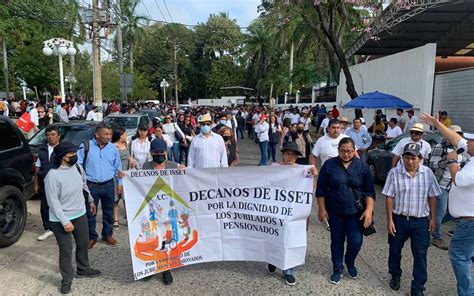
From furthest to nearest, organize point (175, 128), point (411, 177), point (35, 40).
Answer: point (35, 40), point (175, 128), point (411, 177)

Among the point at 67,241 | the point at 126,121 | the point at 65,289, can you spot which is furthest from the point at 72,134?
the point at 65,289

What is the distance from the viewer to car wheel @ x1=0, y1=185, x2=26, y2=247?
222 inches

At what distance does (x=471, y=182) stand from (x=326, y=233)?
295 centimetres

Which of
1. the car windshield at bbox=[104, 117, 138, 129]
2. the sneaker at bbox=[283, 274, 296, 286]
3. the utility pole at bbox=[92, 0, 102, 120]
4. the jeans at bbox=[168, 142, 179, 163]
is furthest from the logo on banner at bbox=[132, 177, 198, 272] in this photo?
the utility pole at bbox=[92, 0, 102, 120]

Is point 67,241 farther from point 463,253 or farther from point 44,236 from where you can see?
point 463,253

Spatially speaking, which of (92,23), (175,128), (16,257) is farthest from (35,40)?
(16,257)

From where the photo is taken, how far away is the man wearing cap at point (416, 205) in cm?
412

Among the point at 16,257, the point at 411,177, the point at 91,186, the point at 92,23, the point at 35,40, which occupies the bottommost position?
the point at 16,257

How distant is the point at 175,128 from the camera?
1091cm

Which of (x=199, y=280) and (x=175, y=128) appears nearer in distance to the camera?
(x=199, y=280)

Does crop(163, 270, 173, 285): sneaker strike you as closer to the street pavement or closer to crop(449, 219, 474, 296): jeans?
the street pavement

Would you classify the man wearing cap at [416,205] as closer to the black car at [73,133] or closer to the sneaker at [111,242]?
the sneaker at [111,242]

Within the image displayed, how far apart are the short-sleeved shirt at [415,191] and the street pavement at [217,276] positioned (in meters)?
0.93

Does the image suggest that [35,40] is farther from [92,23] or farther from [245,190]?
[245,190]
